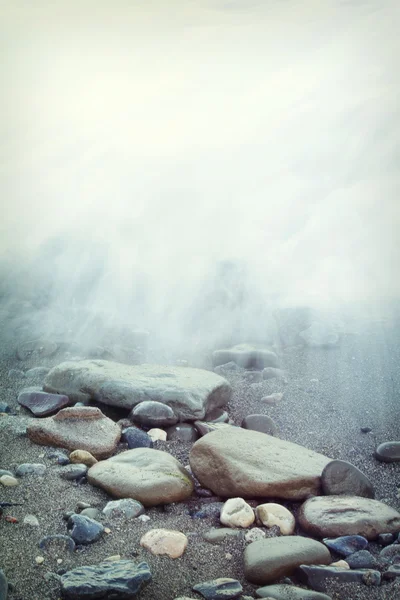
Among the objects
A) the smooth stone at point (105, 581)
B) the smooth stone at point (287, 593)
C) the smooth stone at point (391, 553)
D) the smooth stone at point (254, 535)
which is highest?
the smooth stone at point (105, 581)

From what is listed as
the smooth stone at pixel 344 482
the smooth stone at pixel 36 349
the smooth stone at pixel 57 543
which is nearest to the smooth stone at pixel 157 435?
the smooth stone at pixel 344 482

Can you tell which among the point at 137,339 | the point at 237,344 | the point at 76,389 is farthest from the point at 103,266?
the point at 76,389

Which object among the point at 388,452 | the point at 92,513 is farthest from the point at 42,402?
the point at 388,452

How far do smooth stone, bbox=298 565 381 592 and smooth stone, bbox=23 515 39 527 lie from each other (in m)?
1.22

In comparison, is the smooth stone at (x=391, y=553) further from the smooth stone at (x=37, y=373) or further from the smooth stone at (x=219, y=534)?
the smooth stone at (x=37, y=373)

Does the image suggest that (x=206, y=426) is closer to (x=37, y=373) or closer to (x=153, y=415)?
(x=153, y=415)

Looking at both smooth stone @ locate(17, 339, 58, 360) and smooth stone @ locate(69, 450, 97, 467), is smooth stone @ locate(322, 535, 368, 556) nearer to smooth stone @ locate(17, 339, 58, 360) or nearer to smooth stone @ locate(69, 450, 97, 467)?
smooth stone @ locate(69, 450, 97, 467)

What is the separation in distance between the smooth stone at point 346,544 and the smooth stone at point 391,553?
0.09m

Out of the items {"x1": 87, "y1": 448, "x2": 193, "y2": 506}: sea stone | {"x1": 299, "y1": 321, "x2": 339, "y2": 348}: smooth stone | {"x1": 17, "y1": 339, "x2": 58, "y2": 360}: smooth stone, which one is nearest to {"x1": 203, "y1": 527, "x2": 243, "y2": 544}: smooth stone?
{"x1": 87, "y1": 448, "x2": 193, "y2": 506}: sea stone

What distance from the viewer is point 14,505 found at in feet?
8.02

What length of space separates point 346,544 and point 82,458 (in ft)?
5.36

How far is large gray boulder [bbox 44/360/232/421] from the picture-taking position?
3.96 metres

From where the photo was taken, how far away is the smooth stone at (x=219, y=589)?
192 centimetres

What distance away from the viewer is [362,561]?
7.46 feet
